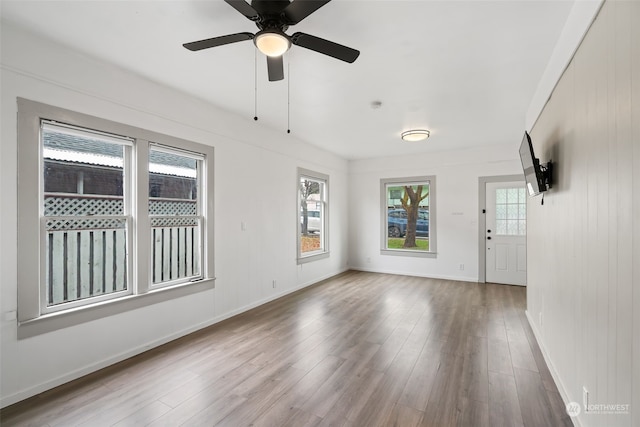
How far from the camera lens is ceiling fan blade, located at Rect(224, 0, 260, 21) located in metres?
1.56

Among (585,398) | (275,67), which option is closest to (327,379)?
(585,398)

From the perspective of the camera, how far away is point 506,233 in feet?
18.3

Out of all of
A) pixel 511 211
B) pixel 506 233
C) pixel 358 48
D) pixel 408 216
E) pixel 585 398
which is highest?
pixel 358 48

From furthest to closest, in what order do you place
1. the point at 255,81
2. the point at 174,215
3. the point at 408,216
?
the point at 408,216
the point at 174,215
the point at 255,81

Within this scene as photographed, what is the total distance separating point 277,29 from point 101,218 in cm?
232

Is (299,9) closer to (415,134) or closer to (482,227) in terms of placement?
(415,134)

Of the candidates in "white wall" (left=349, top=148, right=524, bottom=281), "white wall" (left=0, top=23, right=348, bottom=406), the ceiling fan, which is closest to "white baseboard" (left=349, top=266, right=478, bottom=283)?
"white wall" (left=349, top=148, right=524, bottom=281)

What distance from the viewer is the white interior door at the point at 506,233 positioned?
5.46 meters

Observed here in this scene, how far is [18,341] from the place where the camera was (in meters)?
2.12

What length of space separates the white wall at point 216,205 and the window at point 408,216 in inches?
84.0

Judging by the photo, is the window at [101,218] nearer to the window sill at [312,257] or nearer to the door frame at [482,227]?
the window sill at [312,257]

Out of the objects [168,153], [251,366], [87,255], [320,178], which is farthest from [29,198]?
[320,178]

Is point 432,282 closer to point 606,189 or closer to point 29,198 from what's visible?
point 606,189

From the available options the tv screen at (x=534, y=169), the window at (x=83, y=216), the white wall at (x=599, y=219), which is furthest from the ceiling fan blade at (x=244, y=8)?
the tv screen at (x=534, y=169)
